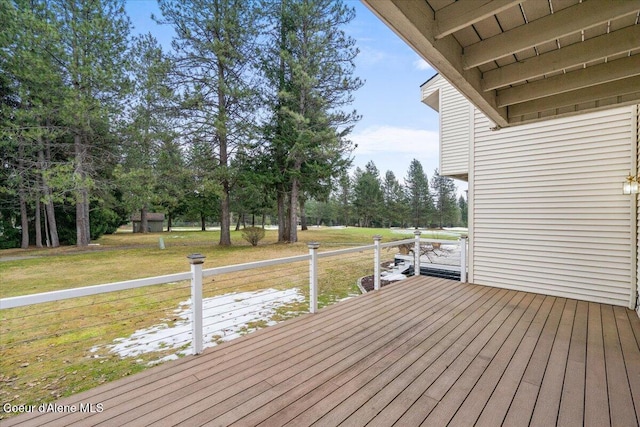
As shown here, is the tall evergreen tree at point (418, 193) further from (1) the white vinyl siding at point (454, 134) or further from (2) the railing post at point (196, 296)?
(2) the railing post at point (196, 296)

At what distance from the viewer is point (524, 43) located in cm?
199

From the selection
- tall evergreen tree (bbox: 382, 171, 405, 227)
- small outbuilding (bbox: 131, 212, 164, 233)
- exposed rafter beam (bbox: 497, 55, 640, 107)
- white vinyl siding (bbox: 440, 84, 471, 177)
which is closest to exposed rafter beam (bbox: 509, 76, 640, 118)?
exposed rafter beam (bbox: 497, 55, 640, 107)

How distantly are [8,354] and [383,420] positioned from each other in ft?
15.6

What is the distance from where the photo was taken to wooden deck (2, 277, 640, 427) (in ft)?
5.86

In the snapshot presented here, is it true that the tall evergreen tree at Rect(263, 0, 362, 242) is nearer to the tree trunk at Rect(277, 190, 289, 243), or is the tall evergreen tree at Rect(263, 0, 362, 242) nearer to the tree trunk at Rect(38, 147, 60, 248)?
the tree trunk at Rect(277, 190, 289, 243)

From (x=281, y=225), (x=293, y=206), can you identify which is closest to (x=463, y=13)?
(x=293, y=206)

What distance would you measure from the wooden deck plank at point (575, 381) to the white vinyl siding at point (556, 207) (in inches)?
51.1

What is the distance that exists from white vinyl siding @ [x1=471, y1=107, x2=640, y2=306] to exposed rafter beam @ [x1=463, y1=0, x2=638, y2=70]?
329 centimetres

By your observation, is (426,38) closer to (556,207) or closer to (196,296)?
(196,296)

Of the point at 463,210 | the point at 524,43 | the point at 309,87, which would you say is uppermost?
the point at 309,87

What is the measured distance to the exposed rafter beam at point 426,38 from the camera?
150 cm

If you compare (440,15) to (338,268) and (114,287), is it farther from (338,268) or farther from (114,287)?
(338,268)

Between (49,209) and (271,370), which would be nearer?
(271,370)

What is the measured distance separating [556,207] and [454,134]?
2.97 meters
